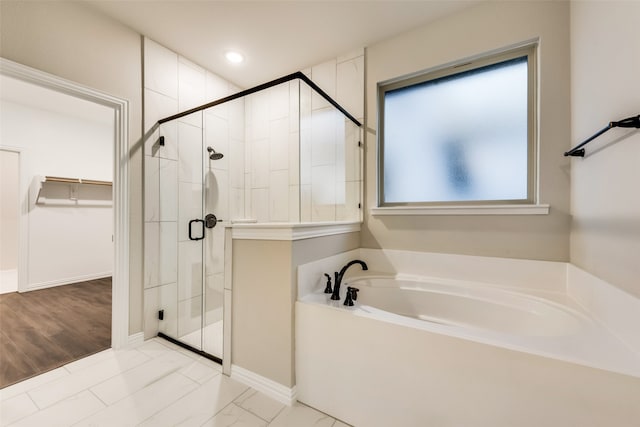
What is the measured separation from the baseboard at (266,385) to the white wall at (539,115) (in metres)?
1.24

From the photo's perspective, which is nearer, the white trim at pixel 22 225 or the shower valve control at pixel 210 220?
the shower valve control at pixel 210 220

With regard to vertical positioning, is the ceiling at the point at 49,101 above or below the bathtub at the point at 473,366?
above

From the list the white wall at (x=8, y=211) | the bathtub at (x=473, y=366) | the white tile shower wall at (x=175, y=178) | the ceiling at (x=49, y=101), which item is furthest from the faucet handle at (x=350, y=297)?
the white wall at (x=8, y=211)

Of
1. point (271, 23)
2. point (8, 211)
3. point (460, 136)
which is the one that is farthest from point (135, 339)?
point (8, 211)

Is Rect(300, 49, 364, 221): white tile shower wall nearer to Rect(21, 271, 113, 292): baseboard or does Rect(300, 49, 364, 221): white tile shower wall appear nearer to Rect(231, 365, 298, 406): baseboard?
Rect(231, 365, 298, 406): baseboard

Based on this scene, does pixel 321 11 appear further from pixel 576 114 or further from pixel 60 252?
pixel 60 252

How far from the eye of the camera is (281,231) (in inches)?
52.2

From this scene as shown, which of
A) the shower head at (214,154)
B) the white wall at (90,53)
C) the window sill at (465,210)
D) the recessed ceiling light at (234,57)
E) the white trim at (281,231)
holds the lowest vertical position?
the white trim at (281,231)

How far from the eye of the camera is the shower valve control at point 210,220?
2123 millimetres

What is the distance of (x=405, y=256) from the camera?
199cm

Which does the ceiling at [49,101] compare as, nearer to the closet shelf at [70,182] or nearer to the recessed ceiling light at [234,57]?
the closet shelf at [70,182]

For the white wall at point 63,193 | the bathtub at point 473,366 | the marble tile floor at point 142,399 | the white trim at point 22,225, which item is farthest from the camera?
the white wall at point 63,193

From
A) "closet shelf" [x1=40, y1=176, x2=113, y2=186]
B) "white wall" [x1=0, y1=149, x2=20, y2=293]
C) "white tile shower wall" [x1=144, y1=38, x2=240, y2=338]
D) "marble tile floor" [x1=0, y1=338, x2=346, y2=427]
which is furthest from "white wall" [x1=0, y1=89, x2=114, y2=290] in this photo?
"marble tile floor" [x1=0, y1=338, x2=346, y2=427]

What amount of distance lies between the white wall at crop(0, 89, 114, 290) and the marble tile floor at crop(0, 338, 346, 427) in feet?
9.10
